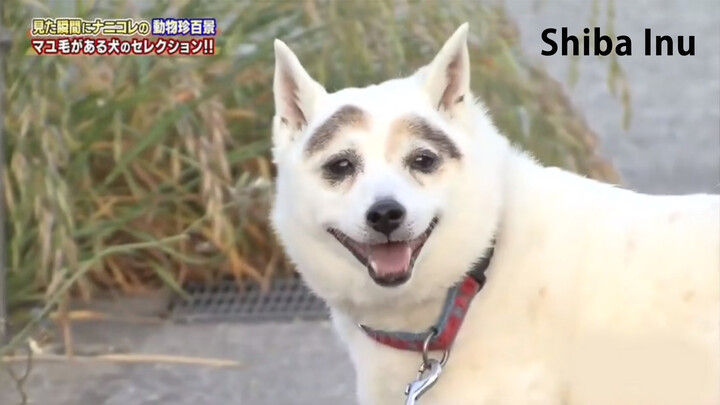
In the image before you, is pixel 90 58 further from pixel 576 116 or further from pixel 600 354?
pixel 600 354

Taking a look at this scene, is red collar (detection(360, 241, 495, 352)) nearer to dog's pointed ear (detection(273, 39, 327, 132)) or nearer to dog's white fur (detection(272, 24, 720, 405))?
dog's white fur (detection(272, 24, 720, 405))

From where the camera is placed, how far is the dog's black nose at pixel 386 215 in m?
2.43

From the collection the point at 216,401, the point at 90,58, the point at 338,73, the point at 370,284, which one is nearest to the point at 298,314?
the point at 216,401

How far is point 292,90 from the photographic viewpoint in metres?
2.81

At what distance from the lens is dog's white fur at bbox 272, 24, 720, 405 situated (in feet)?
8.18

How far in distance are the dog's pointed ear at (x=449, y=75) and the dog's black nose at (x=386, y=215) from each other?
0.37 metres

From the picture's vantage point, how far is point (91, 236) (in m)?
4.56

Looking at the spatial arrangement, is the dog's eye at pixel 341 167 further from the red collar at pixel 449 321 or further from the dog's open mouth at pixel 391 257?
the red collar at pixel 449 321

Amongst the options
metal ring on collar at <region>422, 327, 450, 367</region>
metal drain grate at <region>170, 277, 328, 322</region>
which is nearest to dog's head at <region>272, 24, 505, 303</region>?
metal ring on collar at <region>422, 327, 450, 367</region>

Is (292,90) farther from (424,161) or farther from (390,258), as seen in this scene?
(390,258)

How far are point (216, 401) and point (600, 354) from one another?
63.7 inches

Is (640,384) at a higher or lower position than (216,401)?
higher

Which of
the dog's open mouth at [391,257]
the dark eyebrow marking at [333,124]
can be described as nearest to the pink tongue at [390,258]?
the dog's open mouth at [391,257]

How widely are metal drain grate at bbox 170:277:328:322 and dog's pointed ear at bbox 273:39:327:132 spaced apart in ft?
5.39
